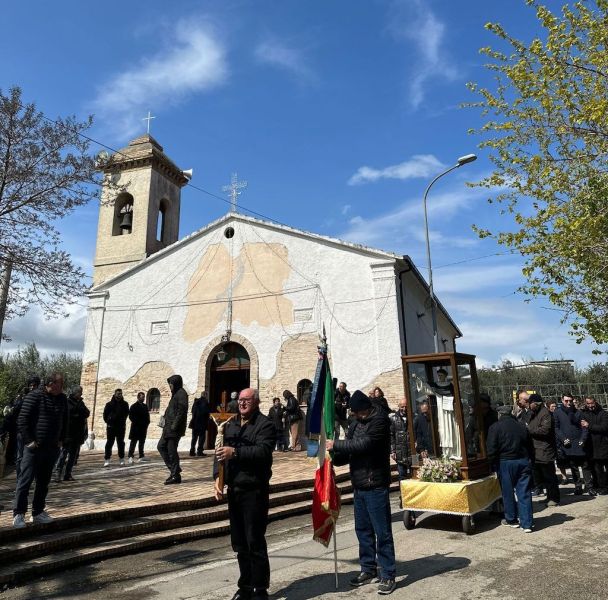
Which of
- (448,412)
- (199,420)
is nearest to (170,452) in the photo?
(199,420)

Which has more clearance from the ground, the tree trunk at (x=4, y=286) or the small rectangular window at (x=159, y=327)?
the small rectangular window at (x=159, y=327)

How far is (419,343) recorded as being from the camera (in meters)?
19.6

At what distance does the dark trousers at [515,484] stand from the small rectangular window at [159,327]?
1486 cm

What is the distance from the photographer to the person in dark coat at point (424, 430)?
7945 mm

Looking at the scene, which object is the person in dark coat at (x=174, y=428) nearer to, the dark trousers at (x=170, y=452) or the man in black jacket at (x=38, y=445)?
the dark trousers at (x=170, y=452)

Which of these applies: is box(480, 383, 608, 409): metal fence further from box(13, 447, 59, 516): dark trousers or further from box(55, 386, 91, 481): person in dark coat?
box(13, 447, 59, 516): dark trousers

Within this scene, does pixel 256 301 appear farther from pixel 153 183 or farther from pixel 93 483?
pixel 93 483

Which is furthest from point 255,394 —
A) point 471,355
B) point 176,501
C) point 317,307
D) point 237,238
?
point 237,238

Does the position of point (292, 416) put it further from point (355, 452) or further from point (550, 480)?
point (355, 452)

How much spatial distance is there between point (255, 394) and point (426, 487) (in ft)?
11.5

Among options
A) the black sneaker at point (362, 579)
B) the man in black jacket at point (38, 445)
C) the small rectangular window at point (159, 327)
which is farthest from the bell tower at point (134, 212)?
the black sneaker at point (362, 579)

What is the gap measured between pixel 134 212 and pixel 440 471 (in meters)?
18.9

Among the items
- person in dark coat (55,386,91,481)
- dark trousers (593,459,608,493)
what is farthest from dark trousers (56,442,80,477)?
dark trousers (593,459,608,493)

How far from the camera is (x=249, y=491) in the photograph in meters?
4.38
